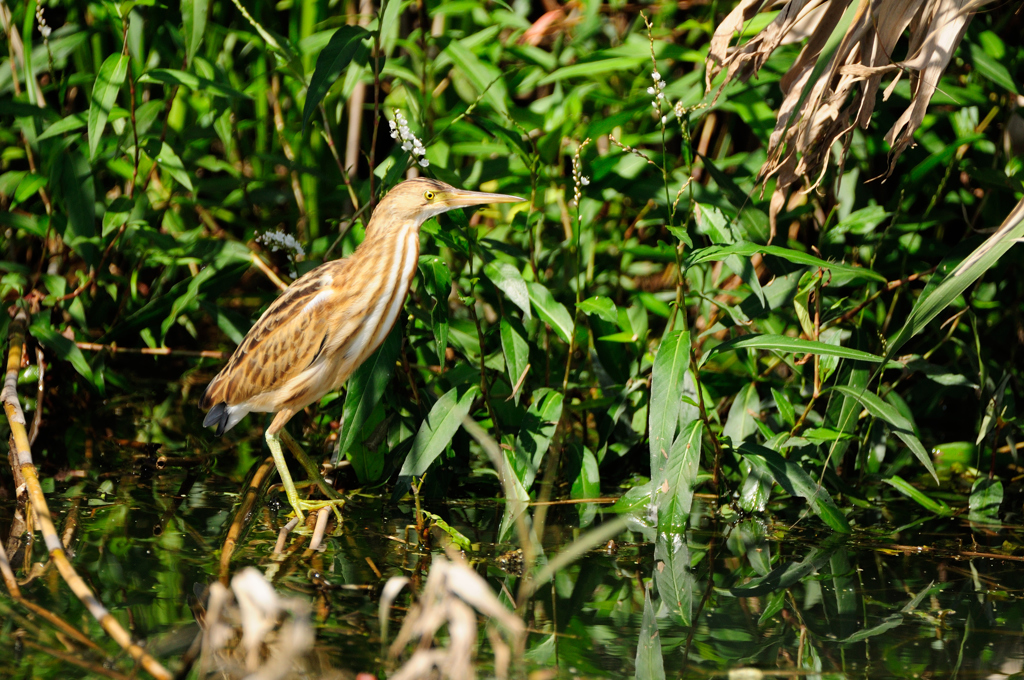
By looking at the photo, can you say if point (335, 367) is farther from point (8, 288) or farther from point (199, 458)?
point (8, 288)

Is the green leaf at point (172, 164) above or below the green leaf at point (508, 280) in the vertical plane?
above

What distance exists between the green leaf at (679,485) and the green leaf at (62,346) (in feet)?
6.79

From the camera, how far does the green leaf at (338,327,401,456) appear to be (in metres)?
2.99

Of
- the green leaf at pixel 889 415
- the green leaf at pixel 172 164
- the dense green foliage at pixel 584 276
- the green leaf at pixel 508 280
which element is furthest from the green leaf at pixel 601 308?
the green leaf at pixel 172 164

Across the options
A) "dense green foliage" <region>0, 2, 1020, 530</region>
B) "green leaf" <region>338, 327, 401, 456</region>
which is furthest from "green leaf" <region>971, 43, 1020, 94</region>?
"green leaf" <region>338, 327, 401, 456</region>

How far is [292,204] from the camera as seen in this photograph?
16.4ft

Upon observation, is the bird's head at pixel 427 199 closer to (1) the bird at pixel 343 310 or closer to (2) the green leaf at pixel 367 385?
(1) the bird at pixel 343 310

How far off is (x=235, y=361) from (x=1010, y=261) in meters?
2.89

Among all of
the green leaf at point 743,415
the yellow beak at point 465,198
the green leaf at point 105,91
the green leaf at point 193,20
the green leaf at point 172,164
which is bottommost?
the green leaf at point 743,415

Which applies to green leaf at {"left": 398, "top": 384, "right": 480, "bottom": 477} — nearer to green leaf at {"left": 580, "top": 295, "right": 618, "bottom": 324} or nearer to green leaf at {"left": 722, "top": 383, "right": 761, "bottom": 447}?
green leaf at {"left": 580, "top": 295, "right": 618, "bottom": 324}

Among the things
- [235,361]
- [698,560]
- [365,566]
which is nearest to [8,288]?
[235,361]

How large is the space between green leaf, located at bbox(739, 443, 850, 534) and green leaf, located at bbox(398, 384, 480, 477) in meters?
0.87

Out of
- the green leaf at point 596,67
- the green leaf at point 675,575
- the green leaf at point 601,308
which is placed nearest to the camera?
the green leaf at point 675,575

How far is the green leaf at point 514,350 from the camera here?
120 inches
